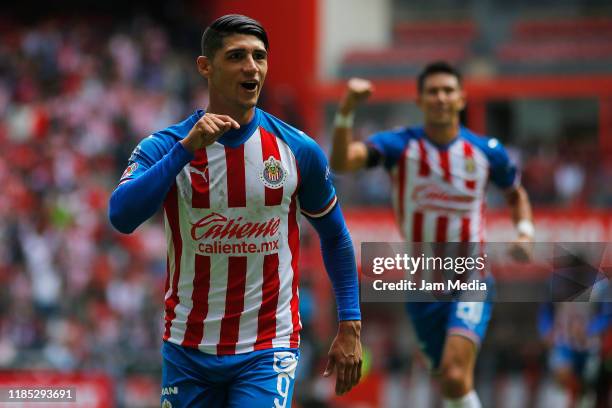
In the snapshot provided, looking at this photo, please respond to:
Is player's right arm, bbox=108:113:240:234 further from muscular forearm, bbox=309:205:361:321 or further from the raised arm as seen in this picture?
the raised arm

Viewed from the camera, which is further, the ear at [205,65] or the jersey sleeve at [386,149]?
the jersey sleeve at [386,149]

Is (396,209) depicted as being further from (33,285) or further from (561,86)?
(561,86)

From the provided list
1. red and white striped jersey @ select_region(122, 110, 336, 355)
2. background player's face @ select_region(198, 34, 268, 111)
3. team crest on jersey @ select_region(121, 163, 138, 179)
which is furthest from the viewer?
red and white striped jersey @ select_region(122, 110, 336, 355)

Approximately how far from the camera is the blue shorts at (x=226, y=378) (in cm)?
519

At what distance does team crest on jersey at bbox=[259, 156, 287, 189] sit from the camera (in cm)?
524

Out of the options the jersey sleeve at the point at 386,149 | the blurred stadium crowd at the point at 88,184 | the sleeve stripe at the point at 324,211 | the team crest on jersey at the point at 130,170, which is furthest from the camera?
the blurred stadium crowd at the point at 88,184

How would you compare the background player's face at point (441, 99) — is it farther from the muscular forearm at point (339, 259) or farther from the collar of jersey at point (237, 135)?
the collar of jersey at point (237, 135)

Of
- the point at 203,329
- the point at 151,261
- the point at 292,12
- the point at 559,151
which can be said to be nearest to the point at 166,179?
the point at 203,329

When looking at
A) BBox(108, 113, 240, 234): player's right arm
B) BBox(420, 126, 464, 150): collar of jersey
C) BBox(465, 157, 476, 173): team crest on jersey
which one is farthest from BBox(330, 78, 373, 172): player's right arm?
BBox(108, 113, 240, 234): player's right arm

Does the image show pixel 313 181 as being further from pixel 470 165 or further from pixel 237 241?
pixel 470 165

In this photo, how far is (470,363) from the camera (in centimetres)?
759

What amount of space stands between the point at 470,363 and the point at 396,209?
1225 millimetres

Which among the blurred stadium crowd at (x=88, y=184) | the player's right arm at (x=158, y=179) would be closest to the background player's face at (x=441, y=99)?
the player's right arm at (x=158, y=179)

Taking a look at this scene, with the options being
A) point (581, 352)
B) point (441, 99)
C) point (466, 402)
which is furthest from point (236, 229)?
point (581, 352)
